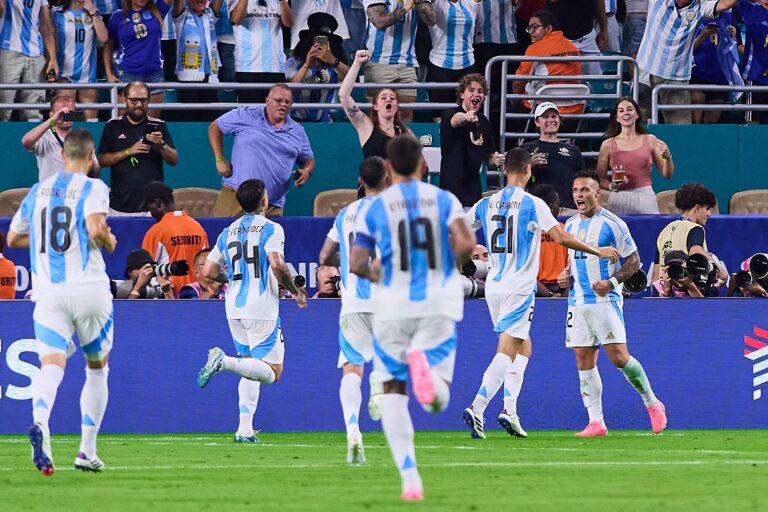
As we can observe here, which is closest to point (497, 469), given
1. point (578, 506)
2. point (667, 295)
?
point (578, 506)

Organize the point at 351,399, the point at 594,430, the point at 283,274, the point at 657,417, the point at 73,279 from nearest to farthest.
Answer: the point at 73,279, the point at 351,399, the point at 283,274, the point at 594,430, the point at 657,417

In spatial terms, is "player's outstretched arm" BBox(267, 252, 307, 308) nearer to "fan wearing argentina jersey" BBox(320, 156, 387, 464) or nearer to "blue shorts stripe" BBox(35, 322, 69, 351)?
"fan wearing argentina jersey" BBox(320, 156, 387, 464)

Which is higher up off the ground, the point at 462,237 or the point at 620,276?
the point at 462,237

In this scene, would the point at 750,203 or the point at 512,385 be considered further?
the point at 750,203

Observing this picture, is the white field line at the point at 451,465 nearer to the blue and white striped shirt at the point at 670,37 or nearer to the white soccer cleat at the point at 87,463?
the white soccer cleat at the point at 87,463

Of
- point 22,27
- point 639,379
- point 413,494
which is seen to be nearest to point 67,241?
point 413,494

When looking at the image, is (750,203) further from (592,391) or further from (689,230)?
(592,391)

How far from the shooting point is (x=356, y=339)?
1213cm

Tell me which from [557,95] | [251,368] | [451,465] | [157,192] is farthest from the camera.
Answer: [557,95]

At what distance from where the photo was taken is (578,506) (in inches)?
330

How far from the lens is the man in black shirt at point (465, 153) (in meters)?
17.4

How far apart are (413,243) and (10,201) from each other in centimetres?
1073

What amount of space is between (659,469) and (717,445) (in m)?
2.80

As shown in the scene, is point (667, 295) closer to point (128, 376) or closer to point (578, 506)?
point (128, 376)
